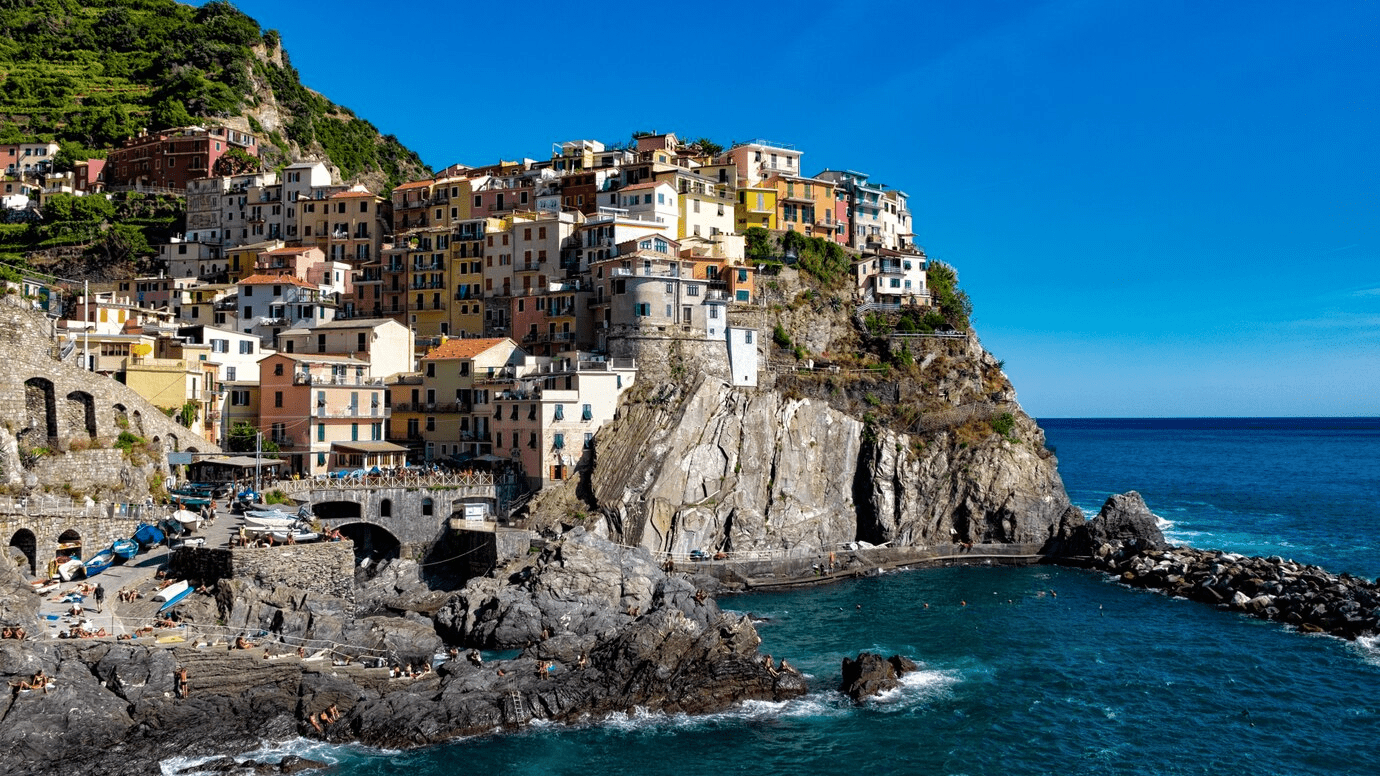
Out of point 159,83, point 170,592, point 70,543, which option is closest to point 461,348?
point 70,543

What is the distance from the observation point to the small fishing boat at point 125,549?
49.9 m

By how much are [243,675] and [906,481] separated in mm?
45476

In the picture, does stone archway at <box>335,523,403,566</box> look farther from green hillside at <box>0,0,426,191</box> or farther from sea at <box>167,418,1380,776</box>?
green hillside at <box>0,0,426,191</box>

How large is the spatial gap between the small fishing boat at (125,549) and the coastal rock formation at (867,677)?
3185 cm

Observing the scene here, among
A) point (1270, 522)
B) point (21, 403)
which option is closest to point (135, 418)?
point (21, 403)

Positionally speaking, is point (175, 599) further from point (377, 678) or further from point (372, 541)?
point (372, 541)

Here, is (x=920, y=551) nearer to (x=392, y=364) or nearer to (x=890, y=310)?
(x=890, y=310)

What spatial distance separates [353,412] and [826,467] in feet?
98.9

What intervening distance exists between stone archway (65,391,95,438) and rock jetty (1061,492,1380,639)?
58.1 meters

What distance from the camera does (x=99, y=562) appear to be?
48.9 metres

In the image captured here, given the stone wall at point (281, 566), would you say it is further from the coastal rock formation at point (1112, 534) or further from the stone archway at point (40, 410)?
the coastal rock formation at point (1112, 534)

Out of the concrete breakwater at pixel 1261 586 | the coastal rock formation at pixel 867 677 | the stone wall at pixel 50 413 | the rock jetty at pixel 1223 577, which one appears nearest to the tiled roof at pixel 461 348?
the stone wall at pixel 50 413

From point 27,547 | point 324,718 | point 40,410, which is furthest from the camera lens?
point 40,410

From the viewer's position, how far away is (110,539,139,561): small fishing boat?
49.9 m
